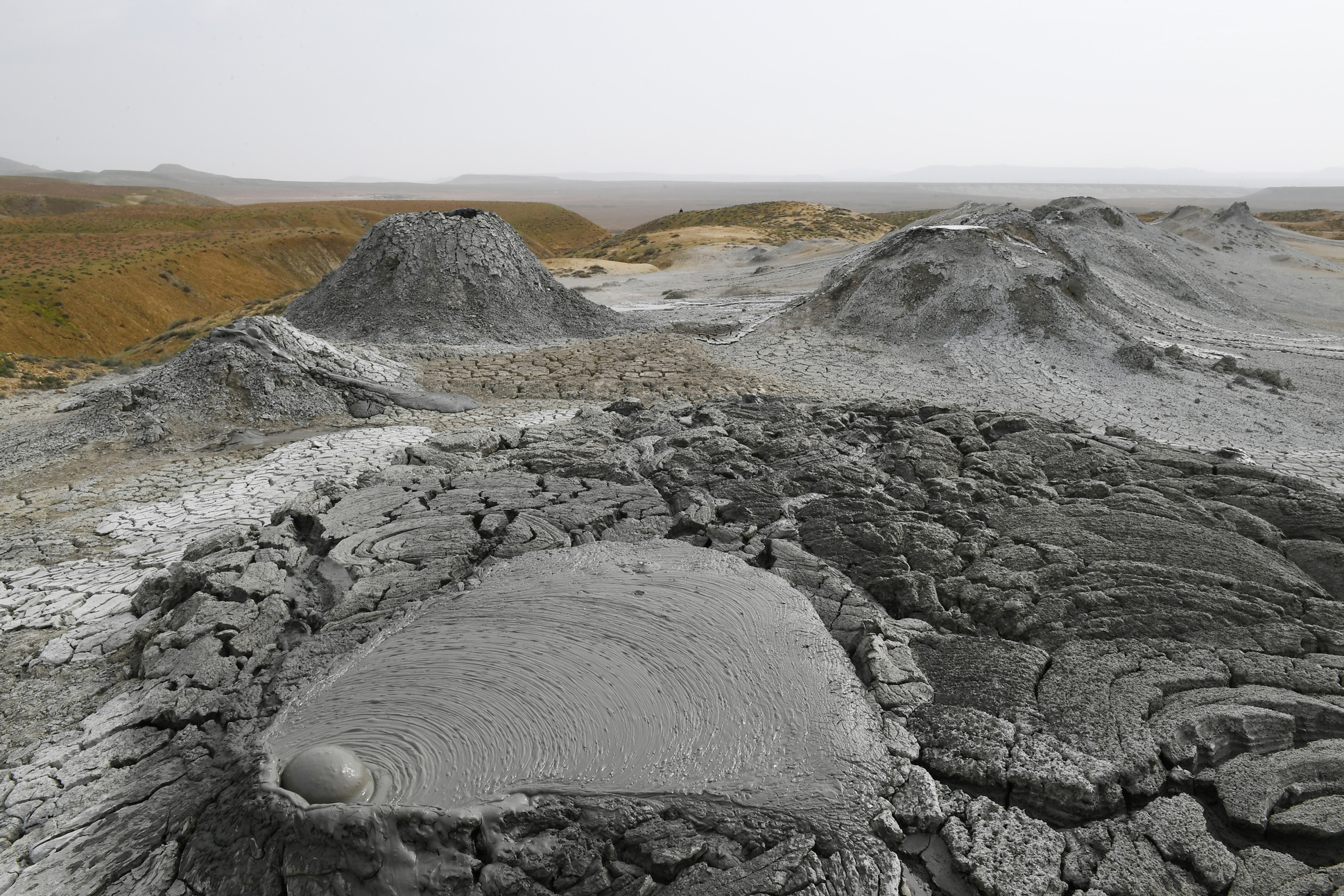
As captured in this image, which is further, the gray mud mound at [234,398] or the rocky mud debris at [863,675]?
the gray mud mound at [234,398]

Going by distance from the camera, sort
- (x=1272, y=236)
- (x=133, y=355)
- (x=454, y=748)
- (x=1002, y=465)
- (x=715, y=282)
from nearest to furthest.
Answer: (x=454, y=748) → (x=1002, y=465) → (x=133, y=355) → (x=715, y=282) → (x=1272, y=236)

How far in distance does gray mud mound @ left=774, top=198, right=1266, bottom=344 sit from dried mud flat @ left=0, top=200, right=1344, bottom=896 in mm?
5139

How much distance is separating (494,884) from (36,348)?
2260cm

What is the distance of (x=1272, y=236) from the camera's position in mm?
23984

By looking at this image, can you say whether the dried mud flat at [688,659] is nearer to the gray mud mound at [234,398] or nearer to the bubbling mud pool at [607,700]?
the bubbling mud pool at [607,700]

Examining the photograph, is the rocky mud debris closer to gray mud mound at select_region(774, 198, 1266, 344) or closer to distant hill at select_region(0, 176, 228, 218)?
gray mud mound at select_region(774, 198, 1266, 344)

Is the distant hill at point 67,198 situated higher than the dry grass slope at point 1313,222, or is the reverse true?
the distant hill at point 67,198

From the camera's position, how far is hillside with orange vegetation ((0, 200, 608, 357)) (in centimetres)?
2005

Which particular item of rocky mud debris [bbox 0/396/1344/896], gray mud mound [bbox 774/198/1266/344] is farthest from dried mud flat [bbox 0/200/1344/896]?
gray mud mound [bbox 774/198/1266/344]

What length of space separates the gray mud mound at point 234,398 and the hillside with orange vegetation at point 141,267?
13.5 metres

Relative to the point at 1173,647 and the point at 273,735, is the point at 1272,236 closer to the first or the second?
the point at 1173,647

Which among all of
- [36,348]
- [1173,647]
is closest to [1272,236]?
[1173,647]

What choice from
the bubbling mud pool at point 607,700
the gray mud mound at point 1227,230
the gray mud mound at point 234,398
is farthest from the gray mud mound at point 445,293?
the gray mud mound at point 1227,230

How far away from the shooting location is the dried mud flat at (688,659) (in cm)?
262
